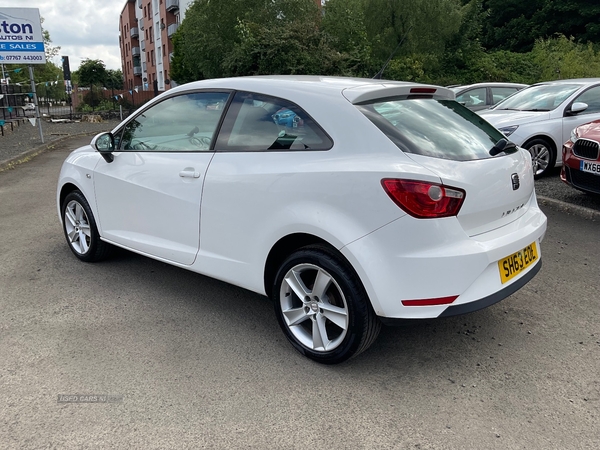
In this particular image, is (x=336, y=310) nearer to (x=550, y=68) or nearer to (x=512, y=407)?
(x=512, y=407)

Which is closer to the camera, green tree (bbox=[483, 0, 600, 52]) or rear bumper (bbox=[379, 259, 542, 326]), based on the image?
→ rear bumper (bbox=[379, 259, 542, 326])

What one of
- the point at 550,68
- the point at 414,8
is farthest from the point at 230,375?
the point at 414,8

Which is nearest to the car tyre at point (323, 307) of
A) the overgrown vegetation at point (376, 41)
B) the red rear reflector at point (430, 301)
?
the red rear reflector at point (430, 301)

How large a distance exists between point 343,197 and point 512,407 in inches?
55.1

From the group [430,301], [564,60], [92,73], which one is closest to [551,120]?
[430,301]

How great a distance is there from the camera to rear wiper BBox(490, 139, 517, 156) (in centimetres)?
319

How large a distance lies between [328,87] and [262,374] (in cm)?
178

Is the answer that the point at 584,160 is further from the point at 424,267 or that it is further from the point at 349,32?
the point at 349,32

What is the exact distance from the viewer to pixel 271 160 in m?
3.18

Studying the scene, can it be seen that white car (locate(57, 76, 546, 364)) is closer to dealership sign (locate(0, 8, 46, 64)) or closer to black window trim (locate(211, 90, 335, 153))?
black window trim (locate(211, 90, 335, 153))

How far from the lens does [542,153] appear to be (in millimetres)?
8148

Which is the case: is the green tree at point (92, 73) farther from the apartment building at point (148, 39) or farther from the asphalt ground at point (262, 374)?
the asphalt ground at point (262, 374)

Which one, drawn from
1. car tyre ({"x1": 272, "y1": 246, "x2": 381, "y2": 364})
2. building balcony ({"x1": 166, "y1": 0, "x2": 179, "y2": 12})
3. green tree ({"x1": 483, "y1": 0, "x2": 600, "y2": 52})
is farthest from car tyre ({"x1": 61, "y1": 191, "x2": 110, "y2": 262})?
building balcony ({"x1": 166, "y1": 0, "x2": 179, "y2": 12})

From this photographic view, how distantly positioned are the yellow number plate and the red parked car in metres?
3.32
